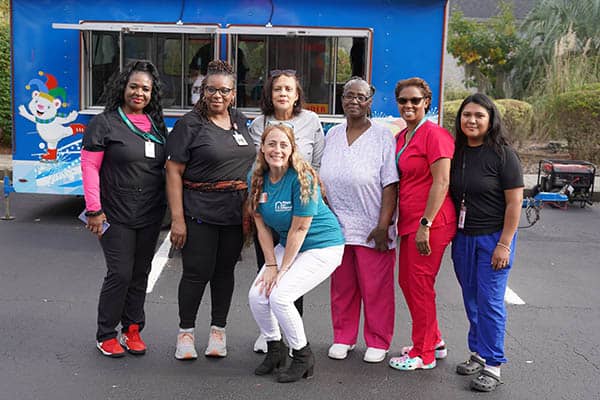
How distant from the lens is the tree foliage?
65.5 ft

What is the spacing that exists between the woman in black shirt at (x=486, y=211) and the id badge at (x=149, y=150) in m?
1.77

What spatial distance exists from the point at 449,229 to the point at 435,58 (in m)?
4.01

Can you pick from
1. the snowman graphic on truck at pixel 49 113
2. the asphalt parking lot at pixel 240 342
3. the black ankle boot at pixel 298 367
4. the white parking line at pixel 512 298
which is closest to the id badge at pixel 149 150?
the asphalt parking lot at pixel 240 342

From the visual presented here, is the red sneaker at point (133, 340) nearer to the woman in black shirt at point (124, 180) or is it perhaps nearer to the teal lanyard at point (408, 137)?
the woman in black shirt at point (124, 180)

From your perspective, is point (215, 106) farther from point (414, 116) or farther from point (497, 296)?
point (497, 296)

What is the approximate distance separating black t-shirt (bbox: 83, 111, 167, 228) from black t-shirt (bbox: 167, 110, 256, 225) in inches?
7.9

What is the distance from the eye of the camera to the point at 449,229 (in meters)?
4.45

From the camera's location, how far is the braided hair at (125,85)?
4617 mm

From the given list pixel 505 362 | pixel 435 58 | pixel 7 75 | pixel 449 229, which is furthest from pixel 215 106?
pixel 7 75

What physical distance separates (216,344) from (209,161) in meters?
1.15

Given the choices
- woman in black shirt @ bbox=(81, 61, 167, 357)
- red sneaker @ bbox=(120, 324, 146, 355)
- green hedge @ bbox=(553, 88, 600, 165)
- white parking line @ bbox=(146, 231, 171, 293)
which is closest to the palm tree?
green hedge @ bbox=(553, 88, 600, 165)

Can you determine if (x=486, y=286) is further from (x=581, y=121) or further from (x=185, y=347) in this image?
(x=581, y=121)

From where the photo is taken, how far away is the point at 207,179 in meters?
4.50

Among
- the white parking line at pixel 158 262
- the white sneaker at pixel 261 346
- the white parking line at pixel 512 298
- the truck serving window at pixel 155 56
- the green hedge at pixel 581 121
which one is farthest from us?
the green hedge at pixel 581 121
